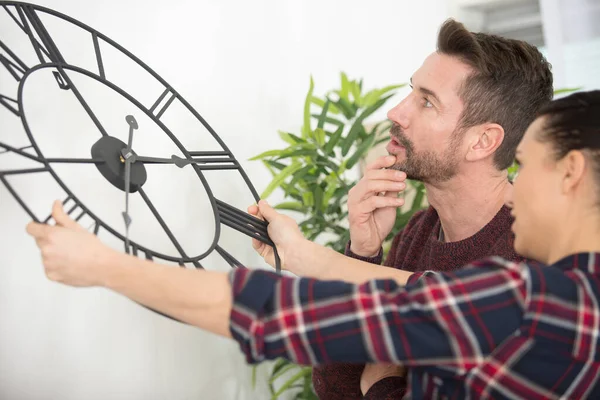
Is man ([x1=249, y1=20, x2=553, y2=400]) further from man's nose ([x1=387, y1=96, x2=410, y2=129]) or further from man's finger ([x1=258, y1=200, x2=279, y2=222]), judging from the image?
man's finger ([x1=258, y1=200, x2=279, y2=222])

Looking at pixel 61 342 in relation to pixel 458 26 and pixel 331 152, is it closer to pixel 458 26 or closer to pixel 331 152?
pixel 331 152

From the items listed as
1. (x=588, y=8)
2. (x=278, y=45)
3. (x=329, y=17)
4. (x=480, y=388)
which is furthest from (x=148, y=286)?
(x=588, y=8)

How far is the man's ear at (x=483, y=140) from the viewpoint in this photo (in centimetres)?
156

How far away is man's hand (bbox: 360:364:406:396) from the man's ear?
0.50 m

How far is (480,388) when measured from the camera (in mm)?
828

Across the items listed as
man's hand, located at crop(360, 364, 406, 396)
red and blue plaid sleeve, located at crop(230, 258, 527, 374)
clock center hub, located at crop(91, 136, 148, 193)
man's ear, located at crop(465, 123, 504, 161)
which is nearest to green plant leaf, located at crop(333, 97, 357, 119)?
man's ear, located at crop(465, 123, 504, 161)

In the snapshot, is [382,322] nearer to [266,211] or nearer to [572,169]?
[572,169]

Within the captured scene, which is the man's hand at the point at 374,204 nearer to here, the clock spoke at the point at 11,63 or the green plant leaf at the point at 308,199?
the green plant leaf at the point at 308,199

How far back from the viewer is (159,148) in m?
1.67

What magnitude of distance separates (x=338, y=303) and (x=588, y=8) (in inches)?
97.8

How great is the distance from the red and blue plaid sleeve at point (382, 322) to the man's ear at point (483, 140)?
0.78m

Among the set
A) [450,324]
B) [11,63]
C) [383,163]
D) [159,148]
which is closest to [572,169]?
[450,324]

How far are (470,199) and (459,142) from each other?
131mm

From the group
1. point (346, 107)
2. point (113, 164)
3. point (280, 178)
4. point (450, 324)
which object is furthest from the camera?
point (346, 107)
